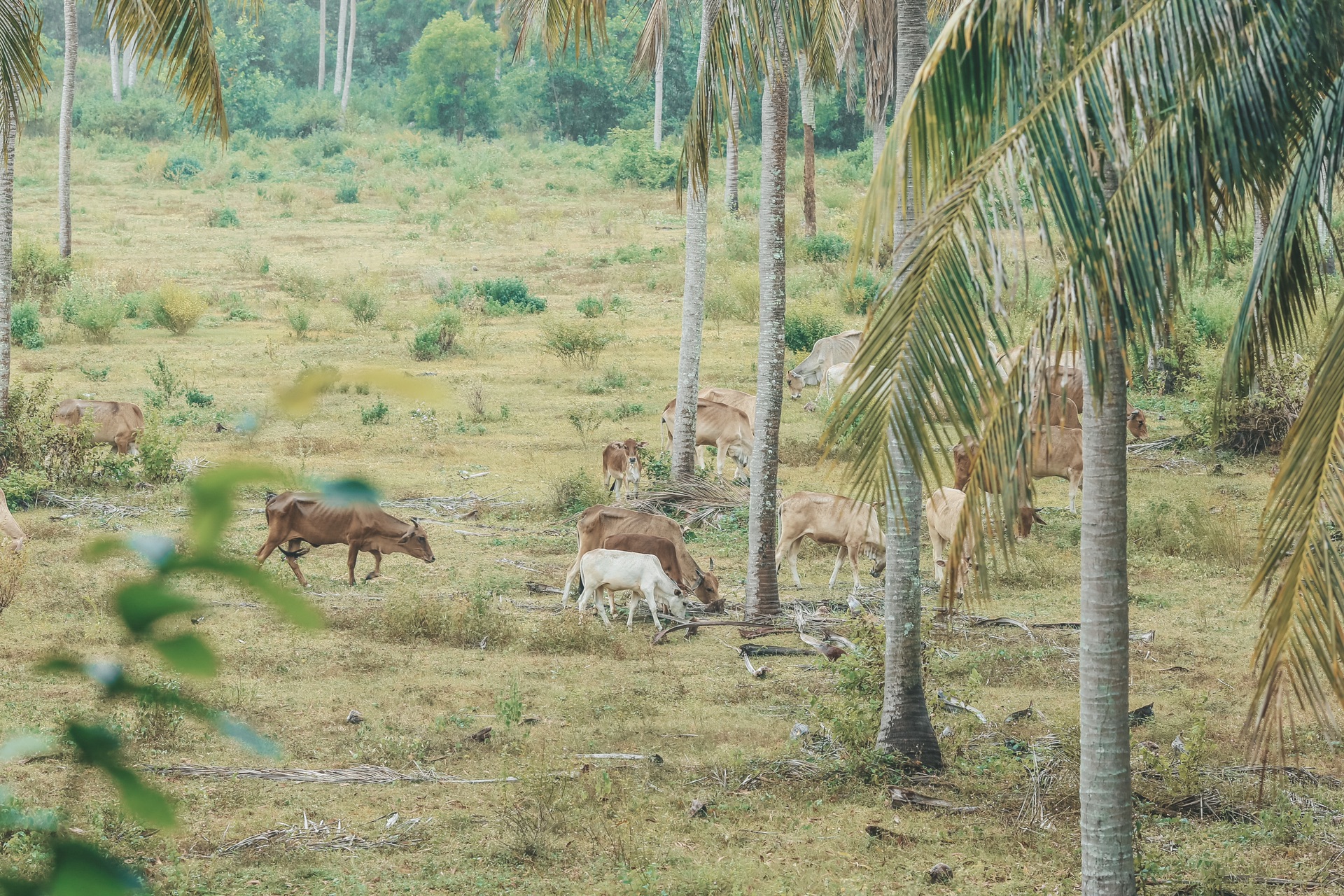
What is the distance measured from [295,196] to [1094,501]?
43153 mm

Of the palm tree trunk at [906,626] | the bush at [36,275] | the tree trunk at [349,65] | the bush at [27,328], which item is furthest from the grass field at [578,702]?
the tree trunk at [349,65]

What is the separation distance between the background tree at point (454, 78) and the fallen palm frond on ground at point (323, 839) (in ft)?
196

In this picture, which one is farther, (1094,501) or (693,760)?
(693,760)

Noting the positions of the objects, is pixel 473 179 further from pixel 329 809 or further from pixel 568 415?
pixel 329 809

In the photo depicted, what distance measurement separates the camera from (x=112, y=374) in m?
23.4

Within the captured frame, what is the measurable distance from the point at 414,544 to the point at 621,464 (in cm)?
372

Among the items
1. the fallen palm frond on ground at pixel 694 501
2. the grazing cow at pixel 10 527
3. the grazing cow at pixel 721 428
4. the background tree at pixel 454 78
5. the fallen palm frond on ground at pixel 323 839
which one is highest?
the background tree at pixel 454 78

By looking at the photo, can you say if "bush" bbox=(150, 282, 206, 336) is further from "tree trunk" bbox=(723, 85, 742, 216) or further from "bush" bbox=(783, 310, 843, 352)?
"bush" bbox=(783, 310, 843, 352)

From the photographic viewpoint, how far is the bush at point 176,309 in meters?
27.1

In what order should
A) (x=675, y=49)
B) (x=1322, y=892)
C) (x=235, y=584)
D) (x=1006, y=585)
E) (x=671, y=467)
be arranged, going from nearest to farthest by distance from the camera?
(x=235, y=584)
(x=1322, y=892)
(x=1006, y=585)
(x=671, y=467)
(x=675, y=49)

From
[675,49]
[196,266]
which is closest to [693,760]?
[196,266]

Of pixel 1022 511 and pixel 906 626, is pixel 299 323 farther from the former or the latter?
pixel 906 626

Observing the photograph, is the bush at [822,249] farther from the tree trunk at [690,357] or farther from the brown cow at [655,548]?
the brown cow at [655,548]

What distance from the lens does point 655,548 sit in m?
12.4
